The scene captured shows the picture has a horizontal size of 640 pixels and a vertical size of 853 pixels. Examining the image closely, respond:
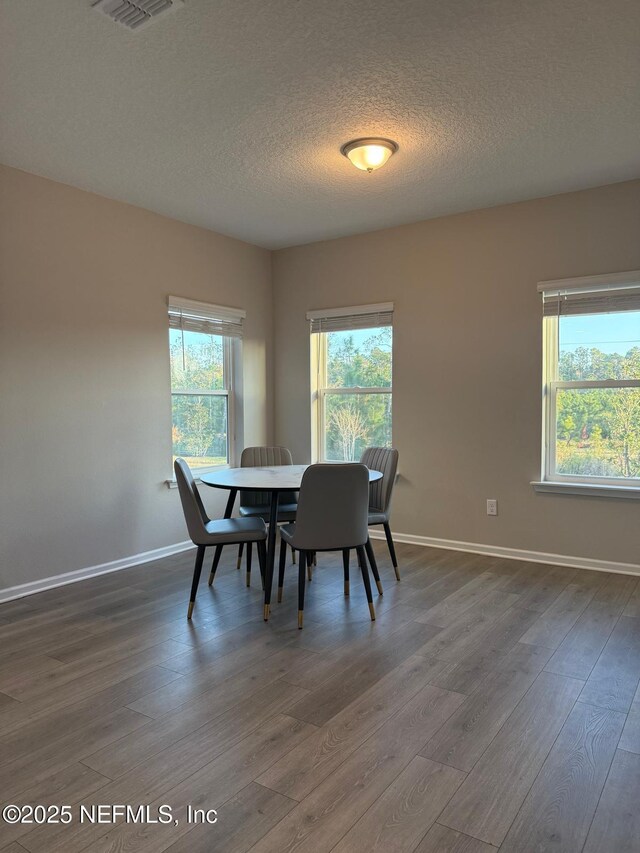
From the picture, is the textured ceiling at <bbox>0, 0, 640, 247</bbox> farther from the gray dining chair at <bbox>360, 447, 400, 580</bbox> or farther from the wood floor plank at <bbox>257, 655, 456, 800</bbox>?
the wood floor plank at <bbox>257, 655, 456, 800</bbox>

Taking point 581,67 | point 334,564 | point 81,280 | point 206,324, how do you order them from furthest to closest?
point 206,324 < point 334,564 < point 81,280 < point 581,67

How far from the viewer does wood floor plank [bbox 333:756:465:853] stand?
158cm

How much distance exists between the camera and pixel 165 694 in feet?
7.81

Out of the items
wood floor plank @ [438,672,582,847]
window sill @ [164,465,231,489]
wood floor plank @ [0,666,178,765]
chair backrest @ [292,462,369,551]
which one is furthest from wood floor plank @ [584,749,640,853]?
window sill @ [164,465,231,489]

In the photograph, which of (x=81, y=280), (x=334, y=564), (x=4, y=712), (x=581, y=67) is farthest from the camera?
(x=334, y=564)

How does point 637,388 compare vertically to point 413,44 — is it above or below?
below

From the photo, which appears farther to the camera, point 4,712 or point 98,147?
point 98,147

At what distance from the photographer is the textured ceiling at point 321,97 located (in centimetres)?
215

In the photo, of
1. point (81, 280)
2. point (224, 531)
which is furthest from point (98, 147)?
point (224, 531)

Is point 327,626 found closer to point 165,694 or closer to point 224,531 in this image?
point 224,531

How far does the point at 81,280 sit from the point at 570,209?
11.0ft

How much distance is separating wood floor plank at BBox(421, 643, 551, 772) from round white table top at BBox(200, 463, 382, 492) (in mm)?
1222

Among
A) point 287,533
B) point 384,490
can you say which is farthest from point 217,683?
point 384,490

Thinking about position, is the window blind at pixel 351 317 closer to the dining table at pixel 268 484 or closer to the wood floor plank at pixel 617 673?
the dining table at pixel 268 484
